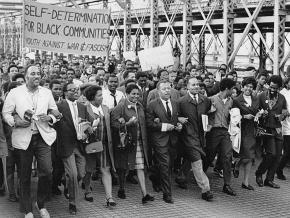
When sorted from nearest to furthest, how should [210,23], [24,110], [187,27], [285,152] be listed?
[24,110]
[285,152]
[210,23]
[187,27]

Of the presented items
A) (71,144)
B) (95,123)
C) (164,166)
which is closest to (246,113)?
(164,166)

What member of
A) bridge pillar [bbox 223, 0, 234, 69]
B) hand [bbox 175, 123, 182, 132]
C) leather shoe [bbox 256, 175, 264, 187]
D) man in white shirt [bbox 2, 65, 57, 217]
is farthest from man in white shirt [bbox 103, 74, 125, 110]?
bridge pillar [bbox 223, 0, 234, 69]

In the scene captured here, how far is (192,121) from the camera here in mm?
7938

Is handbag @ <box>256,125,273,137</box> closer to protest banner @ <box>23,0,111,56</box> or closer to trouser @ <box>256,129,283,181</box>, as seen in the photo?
trouser @ <box>256,129,283,181</box>

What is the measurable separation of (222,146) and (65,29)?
5495mm

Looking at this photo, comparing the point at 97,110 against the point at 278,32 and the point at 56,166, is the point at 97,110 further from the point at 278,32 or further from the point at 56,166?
the point at 278,32

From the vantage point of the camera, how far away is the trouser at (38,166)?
656 centimetres

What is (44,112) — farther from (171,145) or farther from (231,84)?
(231,84)

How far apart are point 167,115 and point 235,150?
1556 mm

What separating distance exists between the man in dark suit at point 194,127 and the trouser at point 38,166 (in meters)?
2.27

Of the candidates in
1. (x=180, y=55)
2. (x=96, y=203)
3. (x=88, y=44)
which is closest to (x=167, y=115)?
(x=96, y=203)

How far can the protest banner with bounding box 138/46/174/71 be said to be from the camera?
43.9 feet

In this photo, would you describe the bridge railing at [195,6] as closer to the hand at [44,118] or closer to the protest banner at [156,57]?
the protest banner at [156,57]

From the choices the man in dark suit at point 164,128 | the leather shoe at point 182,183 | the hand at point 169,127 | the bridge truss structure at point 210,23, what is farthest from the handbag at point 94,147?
the bridge truss structure at point 210,23
